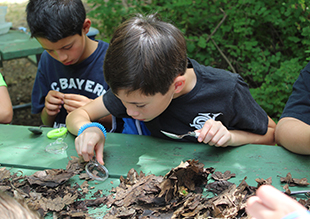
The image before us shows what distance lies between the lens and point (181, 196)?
113 centimetres

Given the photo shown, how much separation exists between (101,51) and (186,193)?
1565 millimetres

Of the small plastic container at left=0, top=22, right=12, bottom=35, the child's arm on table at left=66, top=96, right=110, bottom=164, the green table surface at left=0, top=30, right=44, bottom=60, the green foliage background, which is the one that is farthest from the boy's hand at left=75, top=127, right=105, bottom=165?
the small plastic container at left=0, top=22, right=12, bottom=35

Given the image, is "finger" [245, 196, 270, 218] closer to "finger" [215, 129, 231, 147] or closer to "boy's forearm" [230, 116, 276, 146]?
"finger" [215, 129, 231, 147]

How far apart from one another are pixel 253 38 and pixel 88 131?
3040 millimetres

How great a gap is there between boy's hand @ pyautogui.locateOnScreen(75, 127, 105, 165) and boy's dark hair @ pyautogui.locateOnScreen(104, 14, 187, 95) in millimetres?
303

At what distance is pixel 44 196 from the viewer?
3.97 feet

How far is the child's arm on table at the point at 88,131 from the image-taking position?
54.8 inches

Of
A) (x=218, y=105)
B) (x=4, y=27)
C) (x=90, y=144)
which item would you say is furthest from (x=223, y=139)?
(x=4, y=27)

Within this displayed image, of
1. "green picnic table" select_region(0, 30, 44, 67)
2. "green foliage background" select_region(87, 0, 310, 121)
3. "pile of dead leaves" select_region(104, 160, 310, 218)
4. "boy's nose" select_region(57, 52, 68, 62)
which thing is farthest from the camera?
"green foliage background" select_region(87, 0, 310, 121)

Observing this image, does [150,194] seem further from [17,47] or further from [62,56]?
[17,47]

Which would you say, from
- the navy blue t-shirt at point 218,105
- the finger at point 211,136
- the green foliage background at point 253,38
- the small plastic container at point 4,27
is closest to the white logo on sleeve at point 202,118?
the navy blue t-shirt at point 218,105

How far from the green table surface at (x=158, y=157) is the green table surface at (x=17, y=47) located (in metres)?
1.91

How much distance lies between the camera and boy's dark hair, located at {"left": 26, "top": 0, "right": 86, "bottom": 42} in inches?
74.8

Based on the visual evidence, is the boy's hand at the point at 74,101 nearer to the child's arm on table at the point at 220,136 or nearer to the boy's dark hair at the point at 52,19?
the boy's dark hair at the point at 52,19
